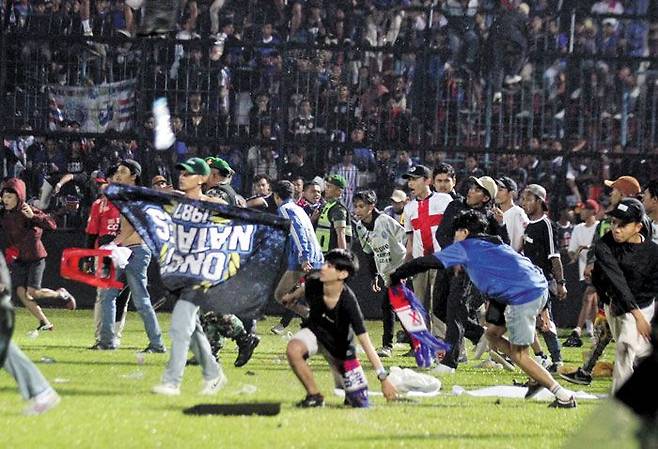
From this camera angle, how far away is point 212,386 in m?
11.7

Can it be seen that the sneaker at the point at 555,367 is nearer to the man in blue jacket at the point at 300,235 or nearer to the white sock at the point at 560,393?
the man in blue jacket at the point at 300,235

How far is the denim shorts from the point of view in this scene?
1148 centimetres

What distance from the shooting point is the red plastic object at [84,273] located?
14773 mm

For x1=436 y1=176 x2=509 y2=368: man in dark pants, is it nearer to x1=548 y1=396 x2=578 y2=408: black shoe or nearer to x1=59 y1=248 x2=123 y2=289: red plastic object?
x1=548 y1=396 x2=578 y2=408: black shoe

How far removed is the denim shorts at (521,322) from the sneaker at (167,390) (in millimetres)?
2354

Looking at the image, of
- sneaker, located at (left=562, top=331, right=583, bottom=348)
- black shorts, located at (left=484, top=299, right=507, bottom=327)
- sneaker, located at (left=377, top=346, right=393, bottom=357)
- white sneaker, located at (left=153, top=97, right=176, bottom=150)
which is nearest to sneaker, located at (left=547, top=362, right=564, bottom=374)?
sneaker, located at (left=377, top=346, right=393, bottom=357)

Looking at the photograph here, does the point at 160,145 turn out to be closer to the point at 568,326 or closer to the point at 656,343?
the point at 568,326

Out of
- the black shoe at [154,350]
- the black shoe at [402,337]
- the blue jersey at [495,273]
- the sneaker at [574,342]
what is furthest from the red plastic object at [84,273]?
the sneaker at [574,342]

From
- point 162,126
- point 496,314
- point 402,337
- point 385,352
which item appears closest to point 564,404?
point 496,314

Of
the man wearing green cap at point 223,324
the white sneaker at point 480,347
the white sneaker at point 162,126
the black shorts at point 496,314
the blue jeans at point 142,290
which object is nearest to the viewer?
the black shorts at point 496,314

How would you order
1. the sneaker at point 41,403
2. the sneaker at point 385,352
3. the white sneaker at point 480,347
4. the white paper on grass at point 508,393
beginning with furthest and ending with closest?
1. the sneaker at point 385,352
2. the white sneaker at point 480,347
3. the white paper on grass at point 508,393
4. the sneaker at point 41,403

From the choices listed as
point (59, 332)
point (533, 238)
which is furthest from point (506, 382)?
point (59, 332)

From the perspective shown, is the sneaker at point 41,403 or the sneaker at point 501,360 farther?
the sneaker at point 501,360

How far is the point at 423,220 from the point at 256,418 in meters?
7.17
